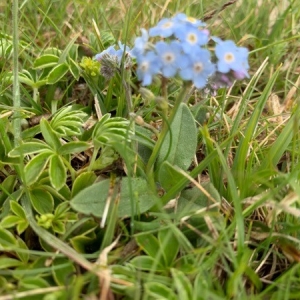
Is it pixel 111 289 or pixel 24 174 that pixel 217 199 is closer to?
pixel 111 289

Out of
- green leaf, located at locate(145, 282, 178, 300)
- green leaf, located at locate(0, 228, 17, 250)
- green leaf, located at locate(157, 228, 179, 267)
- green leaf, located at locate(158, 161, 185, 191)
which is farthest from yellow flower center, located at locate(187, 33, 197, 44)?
green leaf, located at locate(0, 228, 17, 250)

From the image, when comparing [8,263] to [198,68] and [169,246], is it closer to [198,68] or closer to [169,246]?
[169,246]

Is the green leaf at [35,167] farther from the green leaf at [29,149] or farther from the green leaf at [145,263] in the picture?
the green leaf at [145,263]

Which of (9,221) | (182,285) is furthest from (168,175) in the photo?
(9,221)

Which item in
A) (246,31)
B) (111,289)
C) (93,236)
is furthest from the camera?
(246,31)

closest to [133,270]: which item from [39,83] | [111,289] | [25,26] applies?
[111,289]

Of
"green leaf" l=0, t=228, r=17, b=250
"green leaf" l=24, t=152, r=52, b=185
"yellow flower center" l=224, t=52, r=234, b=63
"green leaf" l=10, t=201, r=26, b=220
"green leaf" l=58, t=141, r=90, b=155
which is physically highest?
"yellow flower center" l=224, t=52, r=234, b=63

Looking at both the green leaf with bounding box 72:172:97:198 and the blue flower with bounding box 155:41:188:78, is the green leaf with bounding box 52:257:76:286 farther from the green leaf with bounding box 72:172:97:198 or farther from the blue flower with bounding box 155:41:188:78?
the blue flower with bounding box 155:41:188:78
